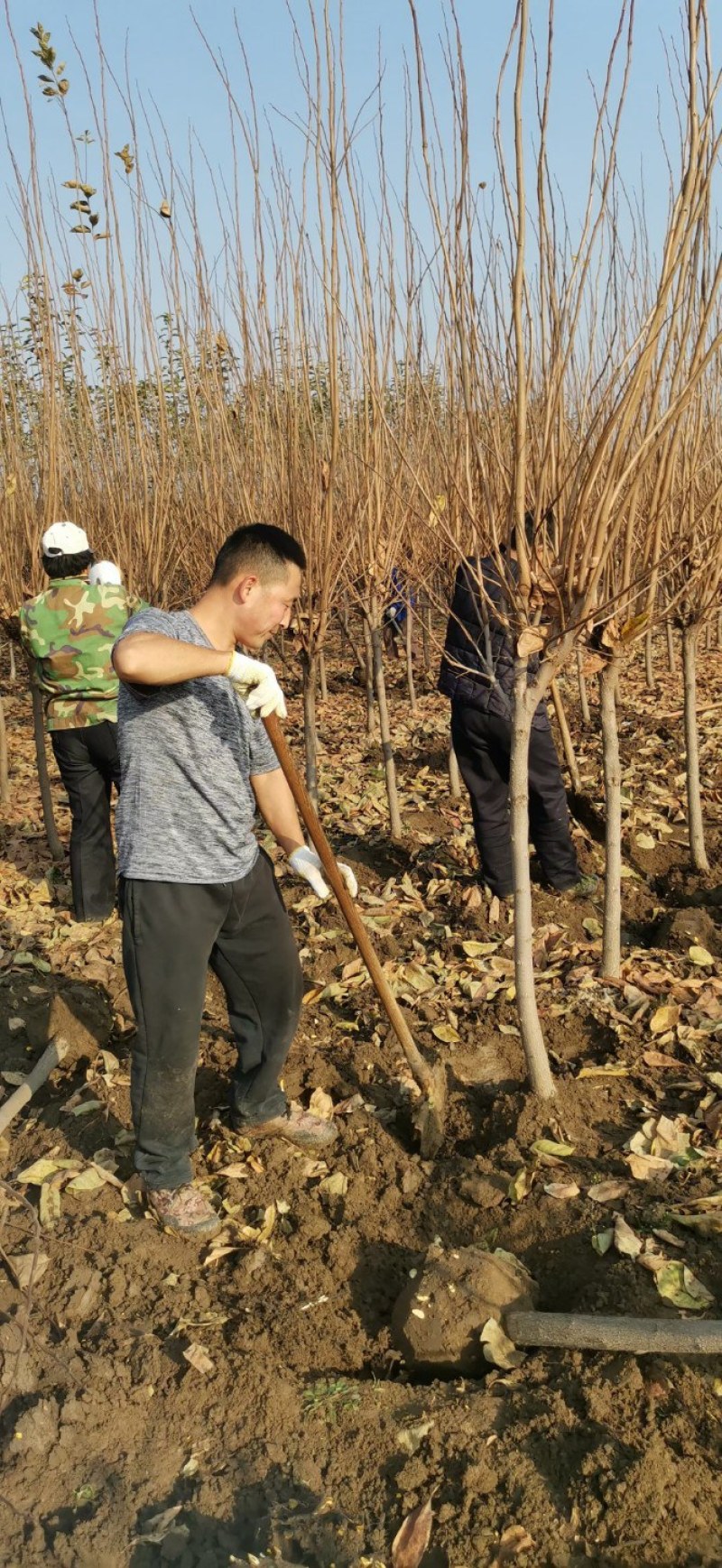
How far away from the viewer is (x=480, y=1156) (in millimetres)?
2881

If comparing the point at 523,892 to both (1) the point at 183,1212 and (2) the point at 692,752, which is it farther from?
(2) the point at 692,752

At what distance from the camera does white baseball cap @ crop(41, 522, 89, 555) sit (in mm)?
4828

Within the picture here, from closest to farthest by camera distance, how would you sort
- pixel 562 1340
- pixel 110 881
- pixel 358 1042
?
pixel 562 1340
pixel 358 1042
pixel 110 881

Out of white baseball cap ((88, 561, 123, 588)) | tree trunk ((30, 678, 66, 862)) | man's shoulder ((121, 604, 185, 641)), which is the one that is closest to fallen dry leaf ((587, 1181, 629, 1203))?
man's shoulder ((121, 604, 185, 641))

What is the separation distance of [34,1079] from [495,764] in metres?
2.50

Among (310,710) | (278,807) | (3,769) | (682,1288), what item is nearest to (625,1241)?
(682,1288)

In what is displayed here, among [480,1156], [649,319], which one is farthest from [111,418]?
[480,1156]

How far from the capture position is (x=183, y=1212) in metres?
2.78

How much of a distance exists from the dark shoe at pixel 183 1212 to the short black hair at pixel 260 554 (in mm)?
1691

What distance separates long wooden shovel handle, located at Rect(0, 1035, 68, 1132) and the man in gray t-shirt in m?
0.68

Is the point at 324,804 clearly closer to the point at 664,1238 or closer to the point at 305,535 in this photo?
the point at 305,535

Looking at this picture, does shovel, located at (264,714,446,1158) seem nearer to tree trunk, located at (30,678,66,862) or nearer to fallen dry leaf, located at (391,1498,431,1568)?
fallen dry leaf, located at (391,1498,431,1568)

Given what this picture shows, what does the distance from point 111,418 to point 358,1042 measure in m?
4.96

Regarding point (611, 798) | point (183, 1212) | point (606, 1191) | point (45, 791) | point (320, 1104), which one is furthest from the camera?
point (45, 791)
